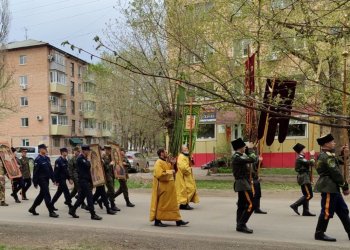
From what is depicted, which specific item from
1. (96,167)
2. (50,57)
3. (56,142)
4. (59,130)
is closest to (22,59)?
(50,57)

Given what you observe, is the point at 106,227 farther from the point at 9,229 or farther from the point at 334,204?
the point at 334,204

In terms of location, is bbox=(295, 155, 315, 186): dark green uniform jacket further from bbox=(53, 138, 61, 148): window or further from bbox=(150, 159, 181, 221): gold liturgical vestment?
bbox=(53, 138, 61, 148): window

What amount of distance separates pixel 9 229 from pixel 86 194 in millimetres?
2120

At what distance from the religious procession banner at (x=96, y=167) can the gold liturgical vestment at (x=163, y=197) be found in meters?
2.63

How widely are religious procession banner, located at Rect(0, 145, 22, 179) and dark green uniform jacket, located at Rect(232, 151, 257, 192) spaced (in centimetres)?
861

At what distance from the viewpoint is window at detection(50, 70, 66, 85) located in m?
65.3

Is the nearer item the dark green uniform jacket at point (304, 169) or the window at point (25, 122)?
the dark green uniform jacket at point (304, 169)

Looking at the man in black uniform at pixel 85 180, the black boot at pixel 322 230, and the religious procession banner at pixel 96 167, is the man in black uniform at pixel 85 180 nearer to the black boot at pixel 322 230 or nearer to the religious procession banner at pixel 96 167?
the religious procession banner at pixel 96 167

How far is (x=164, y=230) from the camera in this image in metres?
10.0

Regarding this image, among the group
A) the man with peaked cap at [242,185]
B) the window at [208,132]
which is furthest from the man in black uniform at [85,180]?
the window at [208,132]

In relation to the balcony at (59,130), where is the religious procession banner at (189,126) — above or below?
below

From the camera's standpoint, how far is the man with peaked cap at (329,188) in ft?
28.2

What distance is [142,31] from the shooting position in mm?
22375

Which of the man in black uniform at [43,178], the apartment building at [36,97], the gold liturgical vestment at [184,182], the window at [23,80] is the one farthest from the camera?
the window at [23,80]
